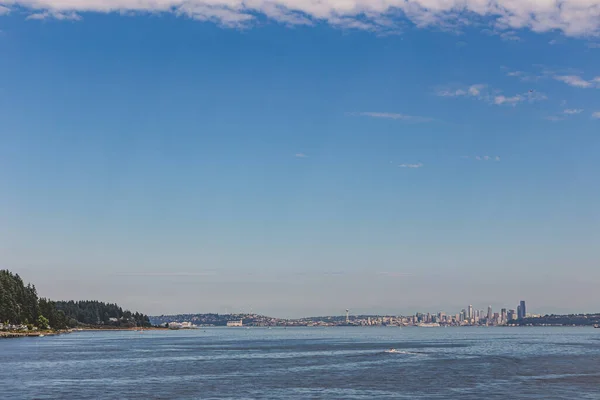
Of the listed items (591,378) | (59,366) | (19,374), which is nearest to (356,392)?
(591,378)

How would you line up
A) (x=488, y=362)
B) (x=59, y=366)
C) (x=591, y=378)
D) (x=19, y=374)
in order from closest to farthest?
(x=591, y=378) < (x=19, y=374) < (x=59, y=366) < (x=488, y=362)

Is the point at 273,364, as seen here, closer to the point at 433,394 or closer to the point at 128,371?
the point at 128,371

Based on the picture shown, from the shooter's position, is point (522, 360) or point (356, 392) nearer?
point (356, 392)

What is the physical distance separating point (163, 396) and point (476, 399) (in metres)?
31.4

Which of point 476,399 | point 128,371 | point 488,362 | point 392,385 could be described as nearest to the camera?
point 476,399

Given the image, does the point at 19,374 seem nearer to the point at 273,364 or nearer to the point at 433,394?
the point at 273,364

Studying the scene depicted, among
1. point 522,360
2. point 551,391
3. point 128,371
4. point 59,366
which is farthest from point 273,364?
point 551,391

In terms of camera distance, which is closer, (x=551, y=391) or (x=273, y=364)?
(x=551, y=391)

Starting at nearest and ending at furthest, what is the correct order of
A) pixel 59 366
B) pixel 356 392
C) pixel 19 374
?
1. pixel 356 392
2. pixel 19 374
3. pixel 59 366

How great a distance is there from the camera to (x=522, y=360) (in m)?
118

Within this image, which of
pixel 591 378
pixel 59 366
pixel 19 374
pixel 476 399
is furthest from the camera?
pixel 59 366

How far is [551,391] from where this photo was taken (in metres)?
71.3

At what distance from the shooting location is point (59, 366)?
4124 inches

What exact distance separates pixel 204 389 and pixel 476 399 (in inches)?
1160
